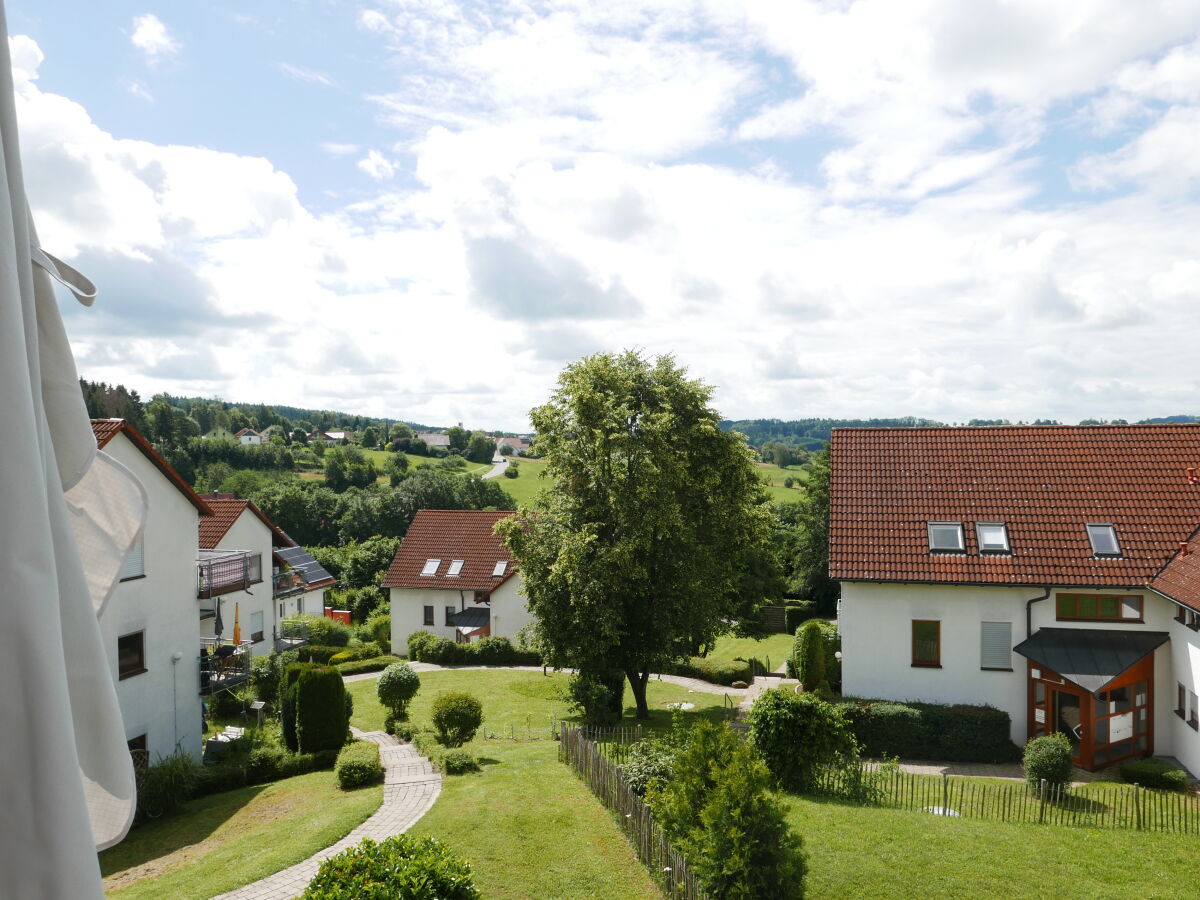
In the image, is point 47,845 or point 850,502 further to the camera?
point 850,502

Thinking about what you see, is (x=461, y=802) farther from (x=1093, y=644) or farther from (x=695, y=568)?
(x=1093, y=644)

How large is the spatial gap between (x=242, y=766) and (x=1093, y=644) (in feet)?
70.5

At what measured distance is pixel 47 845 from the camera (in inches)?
75.4

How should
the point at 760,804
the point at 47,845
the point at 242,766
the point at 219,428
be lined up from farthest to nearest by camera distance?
the point at 219,428
the point at 242,766
the point at 760,804
the point at 47,845

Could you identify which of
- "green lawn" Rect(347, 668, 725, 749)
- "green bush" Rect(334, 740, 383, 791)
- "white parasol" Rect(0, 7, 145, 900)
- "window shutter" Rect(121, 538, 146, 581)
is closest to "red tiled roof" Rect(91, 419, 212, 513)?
"window shutter" Rect(121, 538, 146, 581)

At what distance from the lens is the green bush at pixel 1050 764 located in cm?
1708

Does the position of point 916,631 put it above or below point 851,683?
above

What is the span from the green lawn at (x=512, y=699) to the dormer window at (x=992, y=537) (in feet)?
32.7

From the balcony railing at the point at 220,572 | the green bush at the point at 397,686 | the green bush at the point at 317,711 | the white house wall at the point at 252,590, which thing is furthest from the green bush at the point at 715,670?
the balcony railing at the point at 220,572

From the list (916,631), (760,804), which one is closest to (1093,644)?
(916,631)

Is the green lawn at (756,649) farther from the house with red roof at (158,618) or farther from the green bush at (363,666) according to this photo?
the house with red roof at (158,618)

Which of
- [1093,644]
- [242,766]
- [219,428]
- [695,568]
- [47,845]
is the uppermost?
[219,428]

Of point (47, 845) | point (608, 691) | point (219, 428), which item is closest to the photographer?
point (47, 845)

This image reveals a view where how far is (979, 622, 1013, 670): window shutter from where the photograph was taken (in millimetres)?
22391
